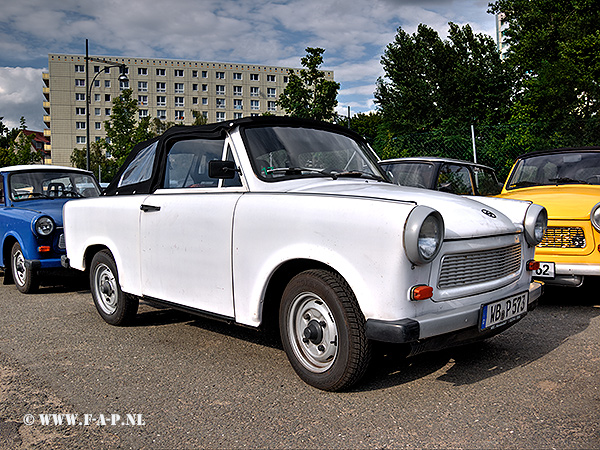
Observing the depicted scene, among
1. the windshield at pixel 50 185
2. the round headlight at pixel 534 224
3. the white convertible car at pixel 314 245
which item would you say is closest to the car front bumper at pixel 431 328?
the white convertible car at pixel 314 245

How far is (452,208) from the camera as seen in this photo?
343 centimetres

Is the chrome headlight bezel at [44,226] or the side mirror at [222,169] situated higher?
the side mirror at [222,169]

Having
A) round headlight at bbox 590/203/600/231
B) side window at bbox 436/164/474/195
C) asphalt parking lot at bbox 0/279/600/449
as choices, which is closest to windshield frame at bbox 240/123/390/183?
asphalt parking lot at bbox 0/279/600/449

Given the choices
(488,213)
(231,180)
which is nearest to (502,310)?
(488,213)

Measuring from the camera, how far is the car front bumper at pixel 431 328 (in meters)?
2.89

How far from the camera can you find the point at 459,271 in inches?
128

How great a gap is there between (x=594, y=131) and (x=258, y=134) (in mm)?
11366

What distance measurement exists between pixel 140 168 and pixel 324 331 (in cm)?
270

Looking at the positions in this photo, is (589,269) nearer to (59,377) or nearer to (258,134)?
(258,134)

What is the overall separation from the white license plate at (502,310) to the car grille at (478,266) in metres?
0.17

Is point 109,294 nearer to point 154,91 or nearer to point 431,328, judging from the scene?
point 431,328

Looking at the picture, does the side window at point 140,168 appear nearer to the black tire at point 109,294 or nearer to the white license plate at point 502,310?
the black tire at point 109,294

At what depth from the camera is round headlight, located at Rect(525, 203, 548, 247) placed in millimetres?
3973

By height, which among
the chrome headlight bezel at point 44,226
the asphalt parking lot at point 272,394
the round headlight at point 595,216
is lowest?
the asphalt parking lot at point 272,394
